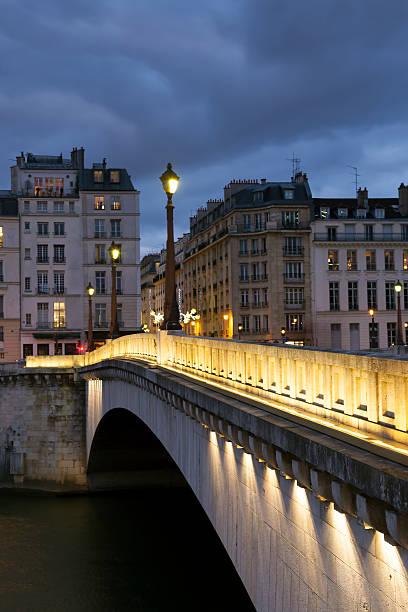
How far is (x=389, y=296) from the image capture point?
222 ft

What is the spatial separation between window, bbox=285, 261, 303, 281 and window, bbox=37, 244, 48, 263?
22.1m

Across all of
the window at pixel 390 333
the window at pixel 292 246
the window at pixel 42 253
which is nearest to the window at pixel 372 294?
the window at pixel 390 333

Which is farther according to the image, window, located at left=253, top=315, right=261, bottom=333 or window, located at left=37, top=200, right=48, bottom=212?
window, located at left=253, top=315, right=261, bottom=333

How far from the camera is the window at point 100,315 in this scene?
6462 cm

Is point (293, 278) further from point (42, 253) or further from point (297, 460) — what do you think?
point (297, 460)

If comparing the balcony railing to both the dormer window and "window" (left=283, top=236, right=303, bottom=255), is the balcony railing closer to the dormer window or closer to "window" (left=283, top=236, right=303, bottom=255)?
"window" (left=283, top=236, right=303, bottom=255)

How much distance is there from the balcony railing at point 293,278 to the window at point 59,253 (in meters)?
20.5

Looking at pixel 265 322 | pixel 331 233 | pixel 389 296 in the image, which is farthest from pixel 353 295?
pixel 265 322

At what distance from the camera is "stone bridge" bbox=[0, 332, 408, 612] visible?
618cm

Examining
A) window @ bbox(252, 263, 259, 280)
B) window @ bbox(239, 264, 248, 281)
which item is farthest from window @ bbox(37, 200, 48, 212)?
window @ bbox(252, 263, 259, 280)

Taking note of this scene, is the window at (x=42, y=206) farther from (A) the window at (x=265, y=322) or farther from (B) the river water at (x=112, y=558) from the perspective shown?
(B) the river water at (x=112, y=558)

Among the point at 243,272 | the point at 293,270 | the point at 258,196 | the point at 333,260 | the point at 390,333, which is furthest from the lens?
the point at 258,196

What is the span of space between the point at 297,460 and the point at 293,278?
203ft

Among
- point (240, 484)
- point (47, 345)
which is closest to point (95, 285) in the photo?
point (47, 345)
